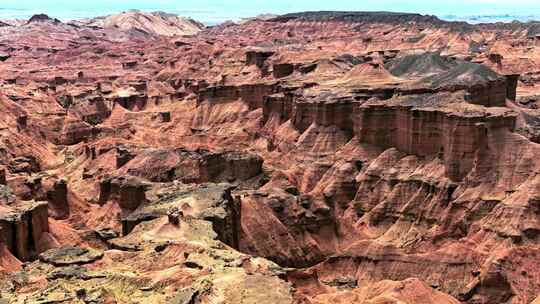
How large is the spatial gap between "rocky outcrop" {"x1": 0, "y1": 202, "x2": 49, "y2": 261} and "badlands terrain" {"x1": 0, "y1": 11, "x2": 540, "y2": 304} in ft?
0.36

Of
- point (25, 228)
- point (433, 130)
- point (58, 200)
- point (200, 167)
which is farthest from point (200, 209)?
point (433, 130)

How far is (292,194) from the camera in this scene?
5409 cm

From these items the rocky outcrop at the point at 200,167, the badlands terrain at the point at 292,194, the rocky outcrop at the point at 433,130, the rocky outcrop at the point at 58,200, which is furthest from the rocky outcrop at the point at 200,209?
the rocky outcrop at the point at 433,130

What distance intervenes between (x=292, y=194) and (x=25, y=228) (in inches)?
815

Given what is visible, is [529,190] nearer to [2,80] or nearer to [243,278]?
[243,278]

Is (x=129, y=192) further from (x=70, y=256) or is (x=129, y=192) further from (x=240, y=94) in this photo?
(x=240, y=94)

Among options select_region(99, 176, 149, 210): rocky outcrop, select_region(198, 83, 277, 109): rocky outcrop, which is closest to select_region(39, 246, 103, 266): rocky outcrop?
select_region(99, 176, 149, 210): rocky outcrop

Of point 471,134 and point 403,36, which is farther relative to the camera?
point 403,36

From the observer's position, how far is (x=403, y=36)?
177750mm

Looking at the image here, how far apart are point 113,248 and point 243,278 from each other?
10.0 meters

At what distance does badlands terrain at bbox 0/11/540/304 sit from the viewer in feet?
112

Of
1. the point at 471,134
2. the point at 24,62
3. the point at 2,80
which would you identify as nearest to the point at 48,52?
the point at 24,62

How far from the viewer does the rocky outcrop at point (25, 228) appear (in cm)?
3888

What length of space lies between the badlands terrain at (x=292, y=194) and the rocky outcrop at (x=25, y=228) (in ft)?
0.36
